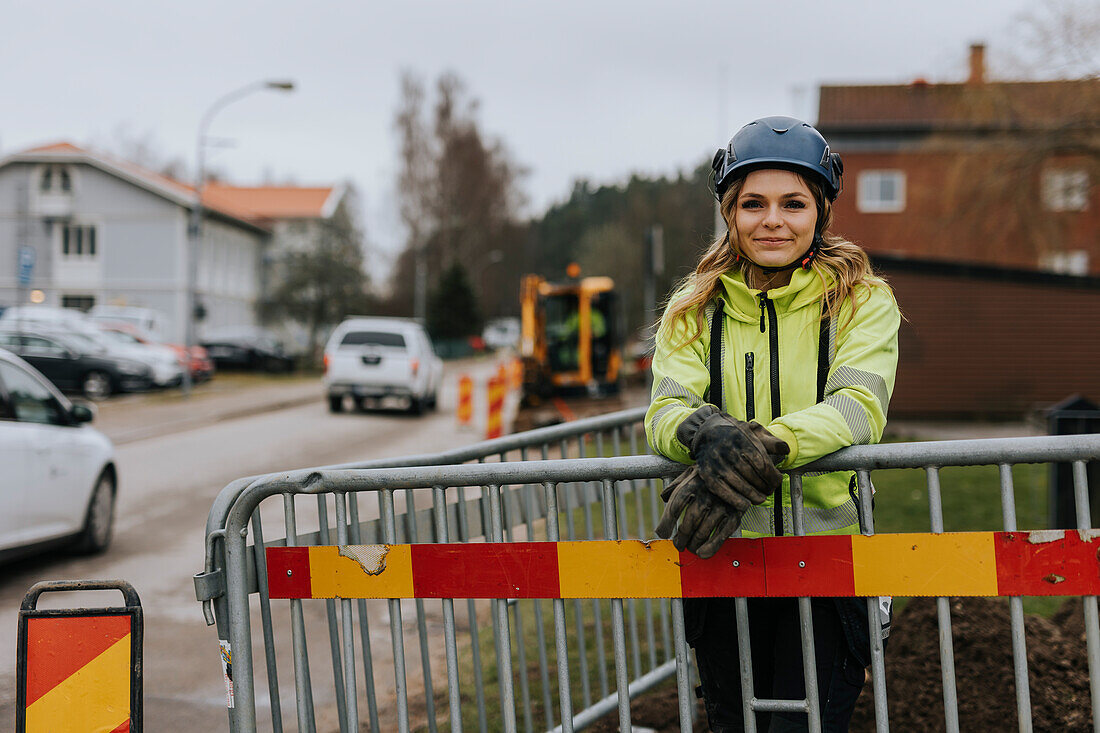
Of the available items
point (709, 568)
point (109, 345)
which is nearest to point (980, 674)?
point (709, 568)

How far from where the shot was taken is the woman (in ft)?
7.52

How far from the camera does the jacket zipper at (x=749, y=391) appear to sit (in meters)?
2.47

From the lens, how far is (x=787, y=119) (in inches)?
103

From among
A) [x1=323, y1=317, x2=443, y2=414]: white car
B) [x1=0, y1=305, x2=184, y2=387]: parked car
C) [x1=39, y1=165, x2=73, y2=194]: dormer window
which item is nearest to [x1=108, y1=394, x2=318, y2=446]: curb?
[x1=323, y1=317, x2=443, y2=414]: white car

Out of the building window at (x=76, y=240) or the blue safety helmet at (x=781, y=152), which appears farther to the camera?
the building window at (x=76, y=240)

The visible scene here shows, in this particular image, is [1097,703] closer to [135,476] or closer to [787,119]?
[787,119]

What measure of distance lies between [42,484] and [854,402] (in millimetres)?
6602

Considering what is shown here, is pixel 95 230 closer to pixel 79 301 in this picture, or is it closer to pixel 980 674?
pixel 79 301

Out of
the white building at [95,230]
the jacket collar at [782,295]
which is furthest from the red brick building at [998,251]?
the white building at [95,230]

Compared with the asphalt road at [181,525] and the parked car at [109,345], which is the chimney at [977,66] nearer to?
the asphalt road at [181,525]

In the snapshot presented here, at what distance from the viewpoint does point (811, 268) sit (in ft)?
8.34

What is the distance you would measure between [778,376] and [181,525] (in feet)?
27.1

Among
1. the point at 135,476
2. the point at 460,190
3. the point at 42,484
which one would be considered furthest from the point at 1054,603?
the point at 460,190

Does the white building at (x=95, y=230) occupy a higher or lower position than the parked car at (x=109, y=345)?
higher
